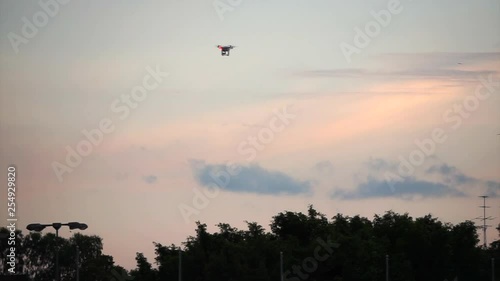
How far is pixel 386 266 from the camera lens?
291ft

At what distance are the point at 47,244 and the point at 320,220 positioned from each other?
53.1 metres

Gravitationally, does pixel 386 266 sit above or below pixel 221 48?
below

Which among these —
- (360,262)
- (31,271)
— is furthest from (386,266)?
(31,271)

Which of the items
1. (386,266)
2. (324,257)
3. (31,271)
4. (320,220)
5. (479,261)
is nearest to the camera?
(386,266)

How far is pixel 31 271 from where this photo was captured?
147 m

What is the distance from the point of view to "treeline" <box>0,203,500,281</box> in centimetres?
9294

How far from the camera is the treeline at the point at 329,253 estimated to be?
9294 centimetres

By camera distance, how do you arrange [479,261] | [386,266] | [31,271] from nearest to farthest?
[386,266], [479,261], [31,271]

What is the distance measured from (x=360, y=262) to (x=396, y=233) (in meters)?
12.3

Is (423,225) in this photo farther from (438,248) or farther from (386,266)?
(386,266)

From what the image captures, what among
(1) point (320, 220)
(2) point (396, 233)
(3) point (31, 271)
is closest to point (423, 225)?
(2) point (396, 233)

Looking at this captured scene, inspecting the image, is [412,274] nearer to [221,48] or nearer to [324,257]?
[324,257]

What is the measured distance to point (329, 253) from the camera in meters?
95.1

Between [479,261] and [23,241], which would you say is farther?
[23,241]
